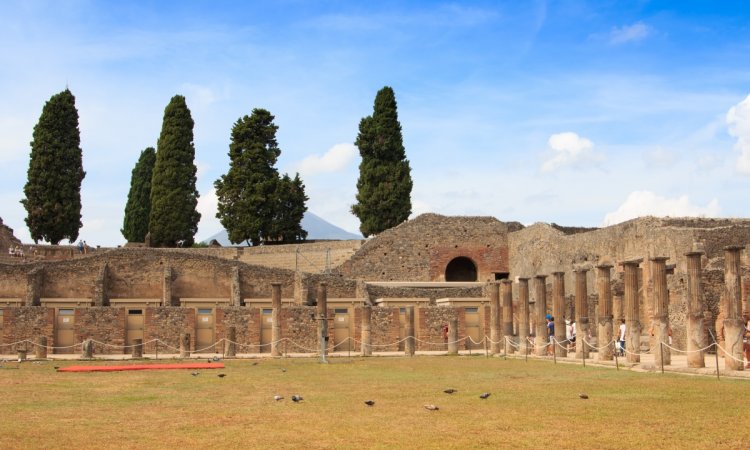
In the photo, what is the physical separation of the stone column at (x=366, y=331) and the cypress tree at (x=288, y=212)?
70.0ft

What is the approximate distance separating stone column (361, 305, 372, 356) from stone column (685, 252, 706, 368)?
1435 cm

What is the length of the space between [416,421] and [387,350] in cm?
2427

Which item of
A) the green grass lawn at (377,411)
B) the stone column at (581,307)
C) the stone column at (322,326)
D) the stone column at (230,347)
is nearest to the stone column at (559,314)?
the stone column at (581,307)

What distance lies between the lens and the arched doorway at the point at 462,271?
54.8 metres

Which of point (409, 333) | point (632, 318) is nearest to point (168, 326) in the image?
point (409, 333)

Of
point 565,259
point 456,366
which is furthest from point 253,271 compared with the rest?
point 456,366

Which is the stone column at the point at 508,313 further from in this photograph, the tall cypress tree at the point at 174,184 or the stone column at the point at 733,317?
the tall cypress tree at the point at 174,184

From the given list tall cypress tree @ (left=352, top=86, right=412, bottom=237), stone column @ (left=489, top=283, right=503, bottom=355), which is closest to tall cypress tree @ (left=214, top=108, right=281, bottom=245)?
tall cypress tree @ (left=352, top=86, right=412, bottom=237)

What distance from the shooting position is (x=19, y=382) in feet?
68.0

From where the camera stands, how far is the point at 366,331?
3538 centimetres

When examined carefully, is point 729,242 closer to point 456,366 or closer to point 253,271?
point 456,366

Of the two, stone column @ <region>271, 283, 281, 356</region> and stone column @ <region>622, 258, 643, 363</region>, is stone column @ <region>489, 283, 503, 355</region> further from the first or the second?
stone column @ <region>622, 258, 643, 363</region>

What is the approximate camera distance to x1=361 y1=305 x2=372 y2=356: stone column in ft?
115

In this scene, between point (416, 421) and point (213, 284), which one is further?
point (213, 284)
